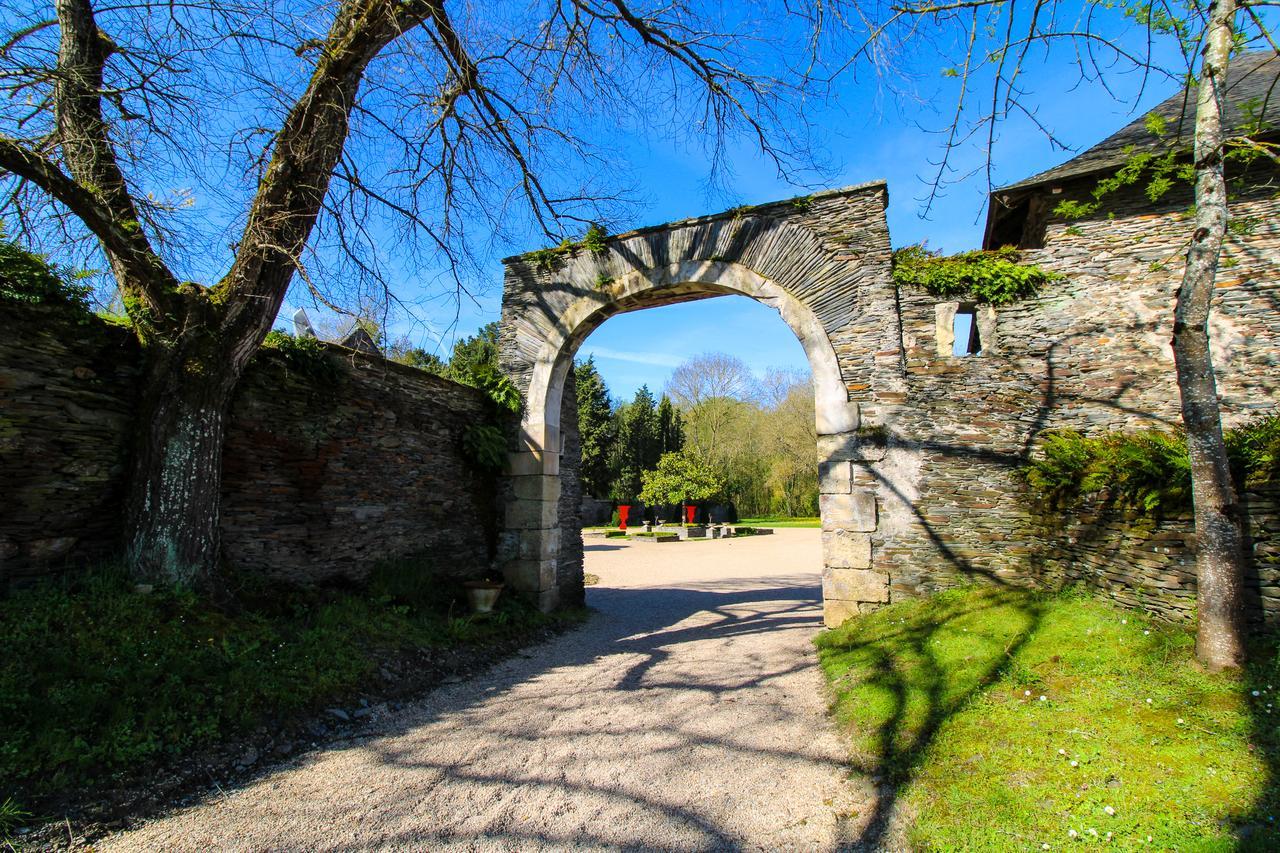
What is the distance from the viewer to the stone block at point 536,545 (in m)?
7.22

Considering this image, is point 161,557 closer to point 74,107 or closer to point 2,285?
point 2,285

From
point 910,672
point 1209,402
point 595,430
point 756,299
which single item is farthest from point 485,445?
point 595,430

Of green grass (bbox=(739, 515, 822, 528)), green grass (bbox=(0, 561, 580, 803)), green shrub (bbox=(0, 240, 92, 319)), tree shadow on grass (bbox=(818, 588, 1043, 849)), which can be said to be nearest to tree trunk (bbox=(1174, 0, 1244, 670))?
tree shadow on grass (bbox=(818, 588, 1043, 849))

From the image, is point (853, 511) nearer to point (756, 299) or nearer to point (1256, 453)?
point (756, 299)

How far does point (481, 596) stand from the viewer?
6.20 meters

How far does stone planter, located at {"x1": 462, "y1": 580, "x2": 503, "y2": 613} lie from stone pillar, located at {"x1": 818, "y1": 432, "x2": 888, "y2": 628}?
11.9 ft

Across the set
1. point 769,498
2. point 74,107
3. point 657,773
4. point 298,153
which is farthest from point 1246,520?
point 769,498

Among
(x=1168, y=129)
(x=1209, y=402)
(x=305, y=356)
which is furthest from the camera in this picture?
(x=1168, y=129)

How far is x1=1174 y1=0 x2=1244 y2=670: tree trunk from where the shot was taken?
10.7 ft

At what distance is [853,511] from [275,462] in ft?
18.6

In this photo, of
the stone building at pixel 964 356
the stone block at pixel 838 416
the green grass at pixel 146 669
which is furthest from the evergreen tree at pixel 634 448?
the green grass at pixel 146 669

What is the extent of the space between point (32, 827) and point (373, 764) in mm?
1361

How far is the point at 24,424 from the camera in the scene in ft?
12.0

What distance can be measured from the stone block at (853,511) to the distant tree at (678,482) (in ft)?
49.6
